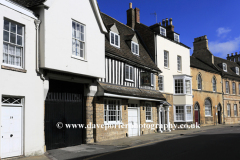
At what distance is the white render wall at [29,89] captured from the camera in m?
9.50

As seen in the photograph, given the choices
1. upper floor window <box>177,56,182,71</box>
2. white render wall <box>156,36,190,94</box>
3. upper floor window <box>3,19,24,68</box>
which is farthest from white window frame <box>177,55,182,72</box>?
upper floor window <box>3,19,24,68</box>

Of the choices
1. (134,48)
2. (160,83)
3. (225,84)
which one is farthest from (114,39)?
(225,84)

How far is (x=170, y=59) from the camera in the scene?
80.0 feet

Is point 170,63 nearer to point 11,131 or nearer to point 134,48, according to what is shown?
point 134,48

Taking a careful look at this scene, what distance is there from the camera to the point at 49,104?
1177cm

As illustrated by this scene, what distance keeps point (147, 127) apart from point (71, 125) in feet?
27.3

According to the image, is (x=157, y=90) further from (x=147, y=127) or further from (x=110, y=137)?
(x=110, y=137)

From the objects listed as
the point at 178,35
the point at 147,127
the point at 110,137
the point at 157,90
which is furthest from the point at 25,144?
the point at 178,35

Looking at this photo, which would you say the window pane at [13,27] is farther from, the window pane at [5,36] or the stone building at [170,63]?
the stone building at [170,63]

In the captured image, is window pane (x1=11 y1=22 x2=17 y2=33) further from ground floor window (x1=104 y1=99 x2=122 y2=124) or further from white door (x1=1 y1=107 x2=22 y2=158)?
ground floor window (x1=104 y1=99 x2=122 y2=124)

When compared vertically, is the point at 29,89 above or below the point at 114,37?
below

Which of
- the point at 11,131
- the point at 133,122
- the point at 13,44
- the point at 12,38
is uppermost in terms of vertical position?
the point at 12,38

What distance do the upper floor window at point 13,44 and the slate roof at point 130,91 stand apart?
546cm

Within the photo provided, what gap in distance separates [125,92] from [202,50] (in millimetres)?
23131
